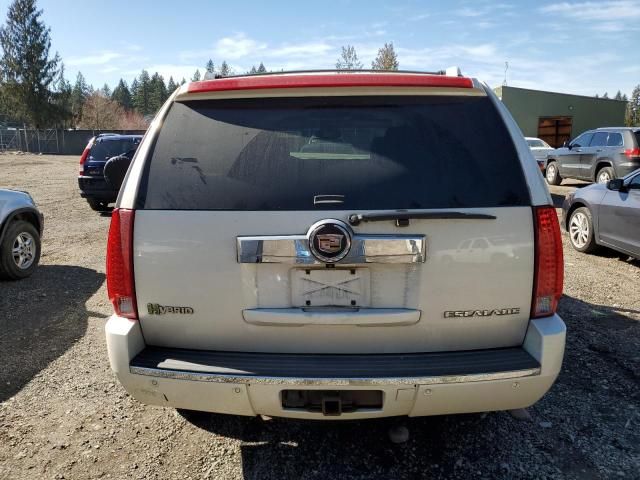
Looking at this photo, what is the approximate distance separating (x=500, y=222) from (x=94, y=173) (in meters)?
11.0

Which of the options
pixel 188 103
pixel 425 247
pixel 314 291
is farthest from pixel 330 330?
pixel 188 103

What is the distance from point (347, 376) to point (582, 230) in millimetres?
6745

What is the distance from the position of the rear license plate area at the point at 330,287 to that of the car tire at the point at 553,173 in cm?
1583

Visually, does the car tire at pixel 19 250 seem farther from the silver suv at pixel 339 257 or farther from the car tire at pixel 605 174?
the car tire at pixel 605 174

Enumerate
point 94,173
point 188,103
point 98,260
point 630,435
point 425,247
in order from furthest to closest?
point 94,173 → point 98,260 → point 630,435 → point 188,103 → point 425,247

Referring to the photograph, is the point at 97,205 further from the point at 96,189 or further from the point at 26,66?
the point at 26,66

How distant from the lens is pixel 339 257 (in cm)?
217

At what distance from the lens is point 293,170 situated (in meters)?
2.28

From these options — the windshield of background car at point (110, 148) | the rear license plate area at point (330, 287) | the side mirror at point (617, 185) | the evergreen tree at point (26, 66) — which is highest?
the evergreen tree at point (26, 66)

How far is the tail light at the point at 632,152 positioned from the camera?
476 inches

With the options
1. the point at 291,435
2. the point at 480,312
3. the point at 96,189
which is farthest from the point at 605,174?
the point at 291,435

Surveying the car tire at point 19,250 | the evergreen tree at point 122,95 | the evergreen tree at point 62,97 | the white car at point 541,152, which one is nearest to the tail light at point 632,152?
the white car at point 541,152

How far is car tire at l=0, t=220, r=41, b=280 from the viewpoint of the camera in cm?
597

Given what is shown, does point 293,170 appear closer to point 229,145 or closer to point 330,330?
point 229,145
